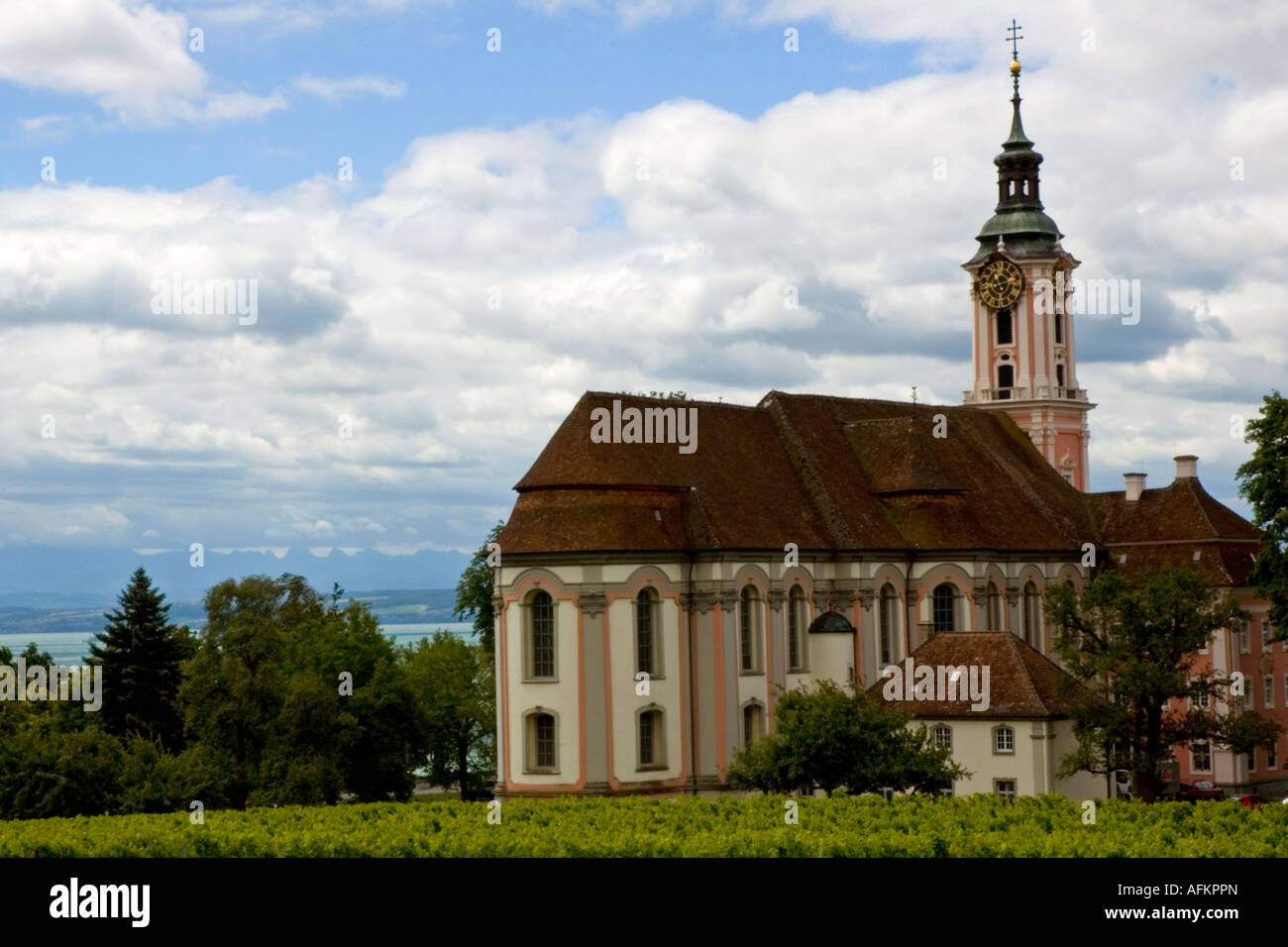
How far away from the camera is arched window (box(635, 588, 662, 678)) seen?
206 ft

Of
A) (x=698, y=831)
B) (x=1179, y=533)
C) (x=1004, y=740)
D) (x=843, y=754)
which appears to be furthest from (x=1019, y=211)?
(x=698, y=831)

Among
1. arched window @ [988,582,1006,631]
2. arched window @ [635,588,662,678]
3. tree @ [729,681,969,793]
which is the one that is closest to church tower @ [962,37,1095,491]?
arched window @ [988,582,1006,631]

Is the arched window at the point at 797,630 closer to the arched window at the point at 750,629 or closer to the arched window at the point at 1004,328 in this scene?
the arched window at the point at 750,629

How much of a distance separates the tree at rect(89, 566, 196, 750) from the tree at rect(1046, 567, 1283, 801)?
36.9 m

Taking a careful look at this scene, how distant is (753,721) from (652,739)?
4.34 m

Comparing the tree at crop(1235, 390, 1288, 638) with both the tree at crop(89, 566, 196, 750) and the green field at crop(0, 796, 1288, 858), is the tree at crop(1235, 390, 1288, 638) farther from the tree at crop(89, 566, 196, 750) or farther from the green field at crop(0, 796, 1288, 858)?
the tree at crop(89, 566, 196, 750)

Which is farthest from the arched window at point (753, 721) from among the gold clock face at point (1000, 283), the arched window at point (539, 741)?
the gold clock face at point (1000, 283)

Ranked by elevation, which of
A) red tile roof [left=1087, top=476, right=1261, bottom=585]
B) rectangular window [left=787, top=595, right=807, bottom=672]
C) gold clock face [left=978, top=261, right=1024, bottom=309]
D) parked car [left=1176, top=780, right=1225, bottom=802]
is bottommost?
parked car [left=1176, top=780, right=1225, bottom=802]

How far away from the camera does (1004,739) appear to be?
6153 cm

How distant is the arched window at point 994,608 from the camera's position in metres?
74.4

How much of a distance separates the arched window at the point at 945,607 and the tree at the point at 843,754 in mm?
20734

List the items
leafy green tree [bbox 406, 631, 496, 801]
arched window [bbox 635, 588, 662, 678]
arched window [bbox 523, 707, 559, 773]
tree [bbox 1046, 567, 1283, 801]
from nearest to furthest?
tree [bbox 1046, 567, 1283, 801], arched window [bbox 523, 707, 559, 773], arched window [bbox 635, 588, 662, 678], leafy green tree [bbox 406, 631, 496, 801]

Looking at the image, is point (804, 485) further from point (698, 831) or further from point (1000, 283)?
point (698, 831)
